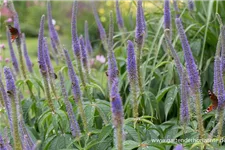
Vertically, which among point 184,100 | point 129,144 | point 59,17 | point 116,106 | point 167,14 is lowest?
point 129,144

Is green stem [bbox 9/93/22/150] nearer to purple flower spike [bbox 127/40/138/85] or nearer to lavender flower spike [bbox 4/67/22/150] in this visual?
lavender flower spike [bbox 4/67/22/150]

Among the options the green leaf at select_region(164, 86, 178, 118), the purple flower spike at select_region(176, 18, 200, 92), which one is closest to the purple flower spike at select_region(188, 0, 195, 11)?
the green leaf at select_region(164, 86, 178, 118)

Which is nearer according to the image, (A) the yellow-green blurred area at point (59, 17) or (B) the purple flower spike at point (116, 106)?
(B) the purple flower spike at point (116, 106)

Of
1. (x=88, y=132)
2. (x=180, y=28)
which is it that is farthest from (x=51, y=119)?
(x=180, y=28)

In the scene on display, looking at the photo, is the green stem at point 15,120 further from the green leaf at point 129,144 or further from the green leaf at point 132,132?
the green leaf at point 132,132

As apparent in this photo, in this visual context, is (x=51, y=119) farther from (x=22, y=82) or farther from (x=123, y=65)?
(x=123, y=65)

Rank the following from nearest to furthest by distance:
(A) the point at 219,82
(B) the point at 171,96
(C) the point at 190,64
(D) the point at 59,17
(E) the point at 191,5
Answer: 1. (C) the point at 190,64
2. (A) the point at 219,82
3. (B) the point at 171,96
4. (E) the point at 191,5
5. (D) the point at 59,17

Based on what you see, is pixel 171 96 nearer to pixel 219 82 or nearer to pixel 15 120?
pixel 219 82

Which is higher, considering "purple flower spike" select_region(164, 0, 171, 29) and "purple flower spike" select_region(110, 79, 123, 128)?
"purple flower spike" select_region(164, 0, 171, 29)

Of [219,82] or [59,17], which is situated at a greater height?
[59,17]

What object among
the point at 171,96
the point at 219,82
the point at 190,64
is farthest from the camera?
the point at 171,96

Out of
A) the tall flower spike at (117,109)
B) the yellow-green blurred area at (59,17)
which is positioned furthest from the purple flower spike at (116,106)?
the yellow-green blurred area at (59,17)

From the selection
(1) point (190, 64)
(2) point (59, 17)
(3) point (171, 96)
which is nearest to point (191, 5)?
(3) point (171, 96)

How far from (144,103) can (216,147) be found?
64 cm
